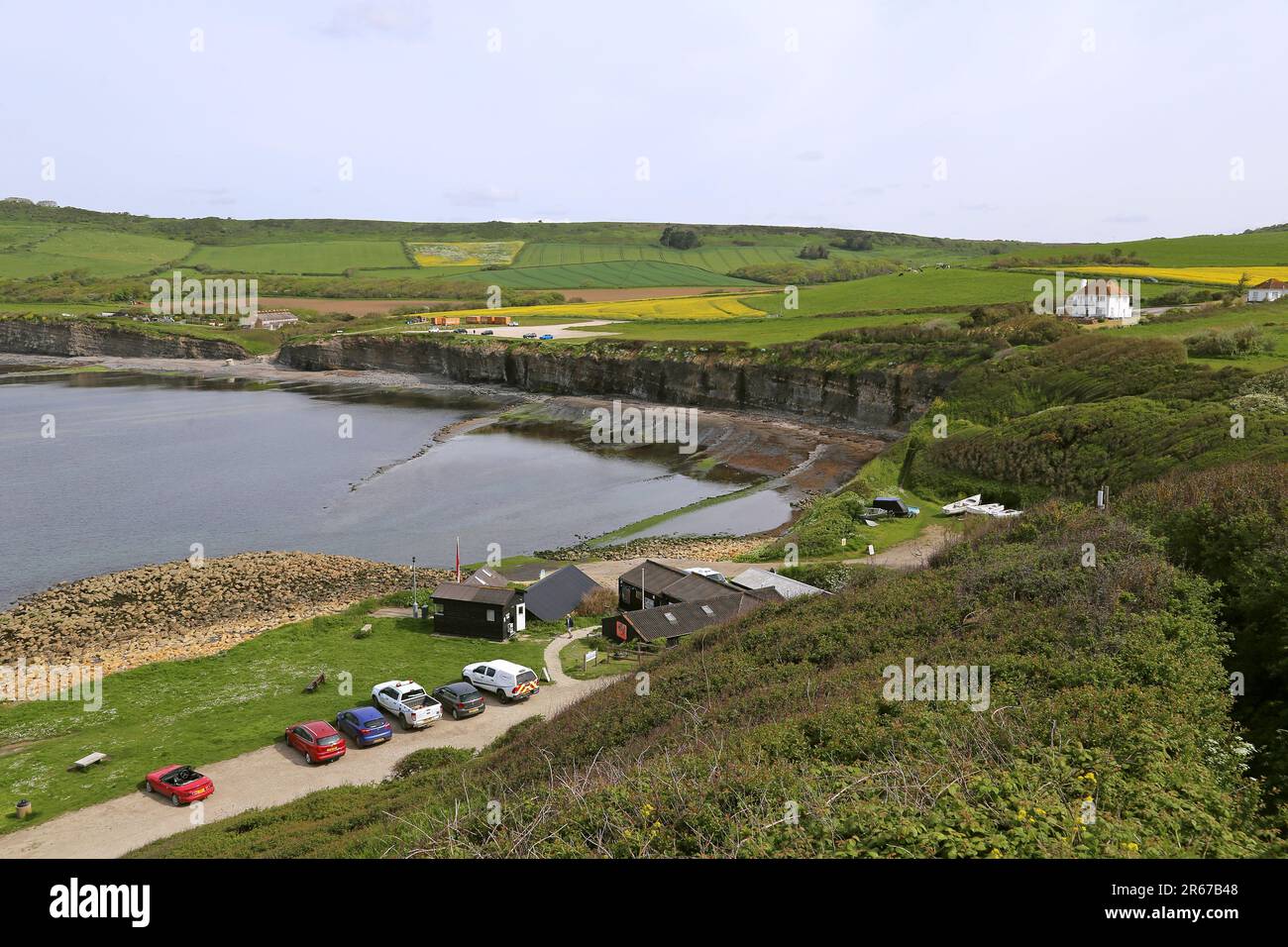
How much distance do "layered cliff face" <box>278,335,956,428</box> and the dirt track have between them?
192ft

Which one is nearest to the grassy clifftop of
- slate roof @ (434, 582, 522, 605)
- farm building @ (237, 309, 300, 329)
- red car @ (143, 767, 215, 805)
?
red car @ (143, 767, 215, 805)

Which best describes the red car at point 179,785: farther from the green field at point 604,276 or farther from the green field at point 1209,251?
the green field at point 604,276

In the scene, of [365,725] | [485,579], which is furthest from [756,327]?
[365,725]

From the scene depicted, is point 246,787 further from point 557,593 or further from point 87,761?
point 557,593

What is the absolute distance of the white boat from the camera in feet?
149

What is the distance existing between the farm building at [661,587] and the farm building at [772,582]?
1.36m

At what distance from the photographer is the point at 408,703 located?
23969 mm

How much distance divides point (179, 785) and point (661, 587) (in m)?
17.3

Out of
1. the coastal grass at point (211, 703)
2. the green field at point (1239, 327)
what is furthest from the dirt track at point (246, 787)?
the green field at point (1239, 327)

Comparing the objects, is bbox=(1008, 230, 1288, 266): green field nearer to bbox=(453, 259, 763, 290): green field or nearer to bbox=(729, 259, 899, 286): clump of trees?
bbox=(729, 259, 899, 286): clump of trees

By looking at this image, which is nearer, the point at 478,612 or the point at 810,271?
the point at 478,612

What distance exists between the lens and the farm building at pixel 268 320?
144 meters

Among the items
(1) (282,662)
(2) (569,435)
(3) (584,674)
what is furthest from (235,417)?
(3) (584,674)
